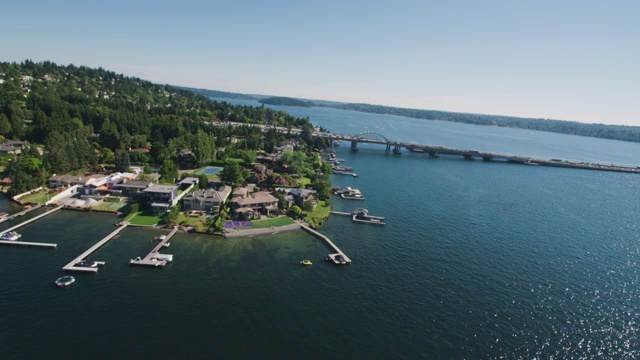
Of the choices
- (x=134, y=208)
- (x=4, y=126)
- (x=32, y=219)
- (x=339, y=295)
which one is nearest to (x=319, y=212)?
(x=339, y=295)

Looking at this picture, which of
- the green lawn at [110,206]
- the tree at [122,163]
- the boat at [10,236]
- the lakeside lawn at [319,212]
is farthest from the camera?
the tree at [122,163]

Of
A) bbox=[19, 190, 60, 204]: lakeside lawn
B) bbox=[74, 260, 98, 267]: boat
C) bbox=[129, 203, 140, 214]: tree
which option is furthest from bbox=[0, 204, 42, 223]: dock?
bbox=[74, 260, 98, 267]: boat

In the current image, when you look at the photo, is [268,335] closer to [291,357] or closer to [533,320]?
[291,357]

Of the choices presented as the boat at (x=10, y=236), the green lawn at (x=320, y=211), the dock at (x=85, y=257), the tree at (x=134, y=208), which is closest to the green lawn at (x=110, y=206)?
the tree at (x=134, y=208)

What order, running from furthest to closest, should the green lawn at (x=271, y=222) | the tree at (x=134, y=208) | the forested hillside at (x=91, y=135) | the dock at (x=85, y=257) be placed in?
the forested hillside at (x=91, y=135)
the tree at (x=134, y=208)
the green lawn at (x=271, y=222)
the dock at (x=85, y=257)

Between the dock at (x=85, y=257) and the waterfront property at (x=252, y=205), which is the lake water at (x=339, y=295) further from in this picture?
the waterfront property at (x=252, y=205)

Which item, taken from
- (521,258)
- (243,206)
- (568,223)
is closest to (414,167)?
(568,223)
